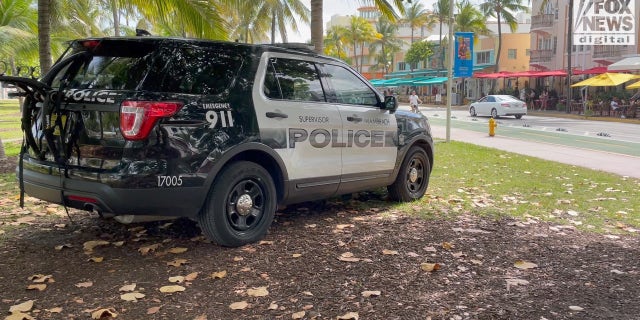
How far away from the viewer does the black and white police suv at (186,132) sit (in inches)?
166

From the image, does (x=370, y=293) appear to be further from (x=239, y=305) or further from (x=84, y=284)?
(x=84, y=284)

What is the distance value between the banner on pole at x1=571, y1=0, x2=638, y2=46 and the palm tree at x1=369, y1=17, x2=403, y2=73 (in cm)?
4376

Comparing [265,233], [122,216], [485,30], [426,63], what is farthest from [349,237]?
[426,63]

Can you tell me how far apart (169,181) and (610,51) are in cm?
4083

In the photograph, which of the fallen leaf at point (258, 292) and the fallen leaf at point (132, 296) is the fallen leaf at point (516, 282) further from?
the fallen leaf at point (132, 296)

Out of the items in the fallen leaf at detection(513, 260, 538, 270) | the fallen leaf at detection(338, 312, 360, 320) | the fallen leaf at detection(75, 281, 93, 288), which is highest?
the fallen leaf at detection(75, 281, 93, 288)

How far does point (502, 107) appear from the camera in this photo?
1246 inches

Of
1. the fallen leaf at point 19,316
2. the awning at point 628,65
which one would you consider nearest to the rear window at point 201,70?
the fallen leaf at point 19,316

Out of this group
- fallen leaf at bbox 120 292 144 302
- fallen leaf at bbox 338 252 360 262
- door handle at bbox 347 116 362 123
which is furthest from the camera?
door handle at bbox 347 116 362 123

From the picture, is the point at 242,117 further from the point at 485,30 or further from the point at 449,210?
the point at 485,30

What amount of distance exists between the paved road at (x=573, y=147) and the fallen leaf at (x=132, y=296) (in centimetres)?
957

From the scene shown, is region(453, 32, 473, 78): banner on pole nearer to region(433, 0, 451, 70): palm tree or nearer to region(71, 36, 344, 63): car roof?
region(71, 36, 344, 63): car roof

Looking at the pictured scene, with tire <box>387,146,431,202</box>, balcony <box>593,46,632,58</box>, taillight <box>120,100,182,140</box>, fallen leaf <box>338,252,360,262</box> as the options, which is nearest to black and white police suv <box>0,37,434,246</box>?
taillight <box>120,100,182,140</box>

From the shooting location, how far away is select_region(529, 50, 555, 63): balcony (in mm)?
45784
